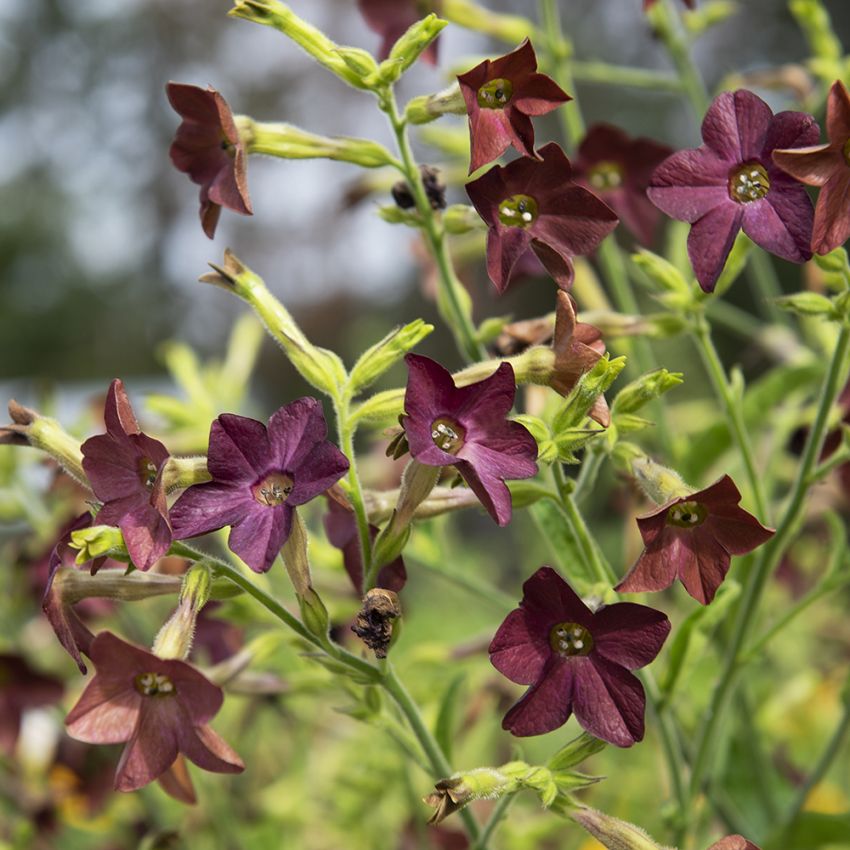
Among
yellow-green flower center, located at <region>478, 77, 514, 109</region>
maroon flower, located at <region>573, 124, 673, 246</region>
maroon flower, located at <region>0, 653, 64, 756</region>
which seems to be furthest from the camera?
maroon flower, located at <region>0, 653, 64, 756</region>

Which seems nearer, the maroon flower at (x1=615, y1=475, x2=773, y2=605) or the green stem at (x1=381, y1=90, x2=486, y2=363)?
the maroon flower at (x1=615, y1=475, x2=773, y2=605)

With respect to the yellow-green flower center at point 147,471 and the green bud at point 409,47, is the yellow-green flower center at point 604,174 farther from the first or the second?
the yellow-green flower center at point 147,471

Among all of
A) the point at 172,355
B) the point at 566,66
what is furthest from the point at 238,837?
the point at 566,66

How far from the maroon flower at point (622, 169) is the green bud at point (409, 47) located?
252 millimetres

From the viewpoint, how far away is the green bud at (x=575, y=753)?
64cm

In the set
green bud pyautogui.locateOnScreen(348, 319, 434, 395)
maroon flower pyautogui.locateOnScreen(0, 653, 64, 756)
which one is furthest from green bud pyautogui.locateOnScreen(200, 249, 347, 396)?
maroon flower pyautogui.locateOnScreen(0, 653, 64, 756)

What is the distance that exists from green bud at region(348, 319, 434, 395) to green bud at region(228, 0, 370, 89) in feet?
0.61

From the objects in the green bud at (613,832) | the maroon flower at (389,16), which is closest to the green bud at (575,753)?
the green bud at (613,832)

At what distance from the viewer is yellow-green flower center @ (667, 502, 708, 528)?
0.61 metres

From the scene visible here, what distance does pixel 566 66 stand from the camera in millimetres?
1108

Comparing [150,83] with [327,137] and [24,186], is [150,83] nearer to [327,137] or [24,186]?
[24,186]

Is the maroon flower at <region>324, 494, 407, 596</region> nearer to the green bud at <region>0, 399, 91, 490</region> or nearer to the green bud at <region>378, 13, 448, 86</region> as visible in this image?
the green bud at <region>0, 399, 91, 490</region>

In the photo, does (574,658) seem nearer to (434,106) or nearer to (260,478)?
(260,478)

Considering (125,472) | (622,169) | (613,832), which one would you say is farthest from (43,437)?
(622,169)
